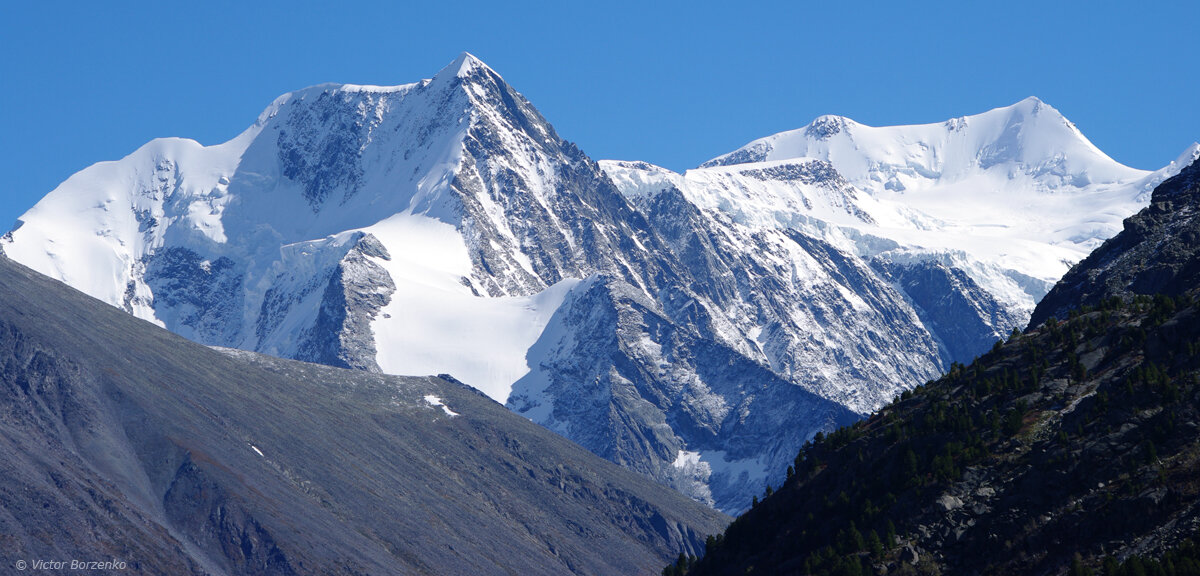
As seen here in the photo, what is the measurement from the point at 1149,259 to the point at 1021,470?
6083 cm

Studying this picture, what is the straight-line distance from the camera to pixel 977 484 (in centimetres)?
10750

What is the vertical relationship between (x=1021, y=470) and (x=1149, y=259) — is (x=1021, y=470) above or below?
below

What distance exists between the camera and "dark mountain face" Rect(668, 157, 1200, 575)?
3831 inches

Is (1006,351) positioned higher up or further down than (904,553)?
higher up

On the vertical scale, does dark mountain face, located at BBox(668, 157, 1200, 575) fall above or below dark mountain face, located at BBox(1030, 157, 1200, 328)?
below

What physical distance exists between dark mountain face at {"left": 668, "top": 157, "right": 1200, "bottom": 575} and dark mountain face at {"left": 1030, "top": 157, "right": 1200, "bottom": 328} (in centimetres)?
2004

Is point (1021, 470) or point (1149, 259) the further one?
point (1149, 259)

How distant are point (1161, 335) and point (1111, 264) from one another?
63.9 meters

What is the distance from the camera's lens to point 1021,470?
106750mm

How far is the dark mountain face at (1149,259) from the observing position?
15275 cm

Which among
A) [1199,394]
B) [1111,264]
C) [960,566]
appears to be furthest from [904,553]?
[1111,264]

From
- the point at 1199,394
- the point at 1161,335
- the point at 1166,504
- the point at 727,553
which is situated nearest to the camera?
the point at 1166,504

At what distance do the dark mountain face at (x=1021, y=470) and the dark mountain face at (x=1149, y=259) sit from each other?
65.7 ft

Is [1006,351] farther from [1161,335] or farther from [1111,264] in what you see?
[1111,264]
